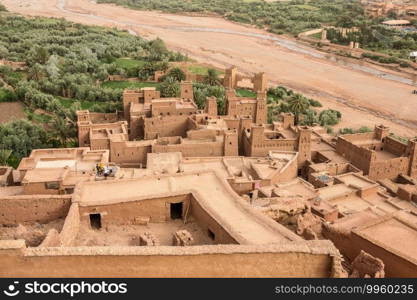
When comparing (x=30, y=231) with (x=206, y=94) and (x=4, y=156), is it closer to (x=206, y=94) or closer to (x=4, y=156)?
(x=4, y=156)

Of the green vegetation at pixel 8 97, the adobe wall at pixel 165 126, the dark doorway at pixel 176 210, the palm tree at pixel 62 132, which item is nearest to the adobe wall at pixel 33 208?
the dark doorway at pixel 176 210

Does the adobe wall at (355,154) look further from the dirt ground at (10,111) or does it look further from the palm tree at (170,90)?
the dirt ground at (10,111)

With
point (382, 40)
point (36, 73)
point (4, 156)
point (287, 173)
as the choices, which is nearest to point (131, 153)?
point (4, 156)

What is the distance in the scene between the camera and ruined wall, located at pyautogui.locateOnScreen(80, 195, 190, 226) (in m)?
14.0

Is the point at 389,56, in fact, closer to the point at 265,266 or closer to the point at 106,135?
the point at 106,135

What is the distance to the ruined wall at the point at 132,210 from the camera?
45.9 ft

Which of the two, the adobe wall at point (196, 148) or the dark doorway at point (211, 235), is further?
the adobe wall at point (196, 148)

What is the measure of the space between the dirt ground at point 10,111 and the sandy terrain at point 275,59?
1074 inches

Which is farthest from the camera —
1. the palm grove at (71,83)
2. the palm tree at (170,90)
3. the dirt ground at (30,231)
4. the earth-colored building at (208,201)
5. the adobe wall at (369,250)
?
the palm tree at (170,90)

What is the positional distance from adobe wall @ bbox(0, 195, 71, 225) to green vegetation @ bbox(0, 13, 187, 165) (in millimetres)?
14095

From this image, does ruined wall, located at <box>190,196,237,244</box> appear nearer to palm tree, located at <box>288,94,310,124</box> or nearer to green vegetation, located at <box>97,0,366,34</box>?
palm tree, located at <box>288,94,310,124</box>

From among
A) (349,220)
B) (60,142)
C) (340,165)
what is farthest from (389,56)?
(349,220)

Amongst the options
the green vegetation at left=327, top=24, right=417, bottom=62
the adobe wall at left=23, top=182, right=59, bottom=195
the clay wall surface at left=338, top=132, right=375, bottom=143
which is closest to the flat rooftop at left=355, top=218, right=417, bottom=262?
the adobe wall at left=23, top=182, right=59, bottom=195

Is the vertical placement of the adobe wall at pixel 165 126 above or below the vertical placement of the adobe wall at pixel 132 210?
below
